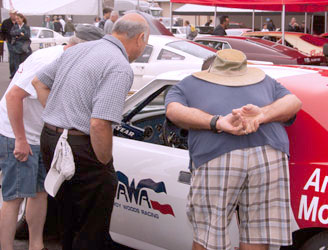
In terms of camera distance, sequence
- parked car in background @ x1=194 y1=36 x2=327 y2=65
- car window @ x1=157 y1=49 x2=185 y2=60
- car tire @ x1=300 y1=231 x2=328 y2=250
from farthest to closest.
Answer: parked car in background @ x1=194 y1=36 x2=327 y2=65 → car window @ x1=157 y1=49 x2=185 y2=60 → car tire @ x1=300 y1=231 x2=328 y2=250

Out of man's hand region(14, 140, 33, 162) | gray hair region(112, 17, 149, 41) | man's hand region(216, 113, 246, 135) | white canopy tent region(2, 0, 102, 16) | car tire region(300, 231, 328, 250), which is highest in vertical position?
white canopy tent region(2, 0, 102, 16)

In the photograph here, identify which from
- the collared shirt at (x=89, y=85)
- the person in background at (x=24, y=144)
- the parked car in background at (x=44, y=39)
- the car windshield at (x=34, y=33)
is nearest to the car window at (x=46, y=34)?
the parked car in background at (x=44, y=39)

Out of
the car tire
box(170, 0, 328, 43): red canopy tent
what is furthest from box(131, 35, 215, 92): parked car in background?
the car tire

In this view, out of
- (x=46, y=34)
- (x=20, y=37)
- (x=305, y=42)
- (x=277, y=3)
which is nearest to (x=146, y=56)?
(x=20, y=37)

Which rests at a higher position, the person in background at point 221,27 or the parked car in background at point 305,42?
the person in background at point 221,27

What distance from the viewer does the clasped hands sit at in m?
2.60

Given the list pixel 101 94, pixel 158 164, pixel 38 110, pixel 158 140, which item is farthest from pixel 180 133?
pixel 101 94

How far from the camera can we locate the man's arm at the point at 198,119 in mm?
2619

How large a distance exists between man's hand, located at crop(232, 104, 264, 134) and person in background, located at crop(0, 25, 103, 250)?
140 centimetres

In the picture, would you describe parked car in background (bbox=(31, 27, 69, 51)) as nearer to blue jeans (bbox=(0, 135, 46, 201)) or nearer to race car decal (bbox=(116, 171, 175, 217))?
blue jeans (bbox=(0, 135, 46, 201))

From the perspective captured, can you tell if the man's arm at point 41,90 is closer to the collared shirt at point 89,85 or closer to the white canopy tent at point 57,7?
the collared shirt at point 89,85

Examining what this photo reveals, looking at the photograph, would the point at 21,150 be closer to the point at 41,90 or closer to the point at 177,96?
the point at 41,90

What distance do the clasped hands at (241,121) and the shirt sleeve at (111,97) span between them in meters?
0.59

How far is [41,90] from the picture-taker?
3.37 m
